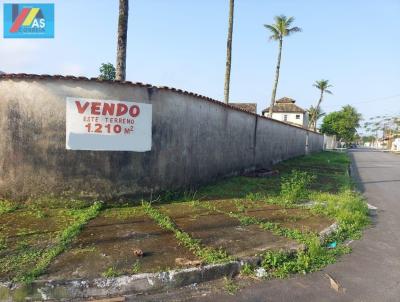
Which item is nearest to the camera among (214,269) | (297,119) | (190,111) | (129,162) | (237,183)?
(214,269)

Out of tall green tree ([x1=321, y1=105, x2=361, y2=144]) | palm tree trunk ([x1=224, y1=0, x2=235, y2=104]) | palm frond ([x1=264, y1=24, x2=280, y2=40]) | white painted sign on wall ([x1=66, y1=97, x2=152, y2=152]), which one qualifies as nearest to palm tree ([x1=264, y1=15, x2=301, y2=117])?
palm frond ([x1=264, y1=24, x2=280, y2=40])

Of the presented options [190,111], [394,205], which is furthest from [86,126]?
[394,205]

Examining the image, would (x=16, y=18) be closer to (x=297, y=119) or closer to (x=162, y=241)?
(x=162, y=241)

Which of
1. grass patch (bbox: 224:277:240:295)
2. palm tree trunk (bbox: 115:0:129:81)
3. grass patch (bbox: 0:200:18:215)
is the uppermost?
palm tree trunk (bbox: 115:0:129:81)

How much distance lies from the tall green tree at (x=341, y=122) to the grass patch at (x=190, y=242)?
226ft

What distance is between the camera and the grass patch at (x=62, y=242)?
3.77 m

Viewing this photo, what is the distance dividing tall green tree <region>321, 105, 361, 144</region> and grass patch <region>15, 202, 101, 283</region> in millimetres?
69534

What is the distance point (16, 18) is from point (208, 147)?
664cm

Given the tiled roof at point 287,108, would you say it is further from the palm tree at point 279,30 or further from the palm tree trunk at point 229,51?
the palm tree trunk at point 229,51

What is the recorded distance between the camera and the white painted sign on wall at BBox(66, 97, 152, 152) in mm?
6684

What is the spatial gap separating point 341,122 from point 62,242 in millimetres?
71457

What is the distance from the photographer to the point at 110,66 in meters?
49.7

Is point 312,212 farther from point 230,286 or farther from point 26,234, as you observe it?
point 26,234

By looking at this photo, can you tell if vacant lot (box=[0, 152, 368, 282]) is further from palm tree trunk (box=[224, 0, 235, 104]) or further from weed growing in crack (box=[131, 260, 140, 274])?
palm tree trunk (box=[224, 0, 235, 104])
